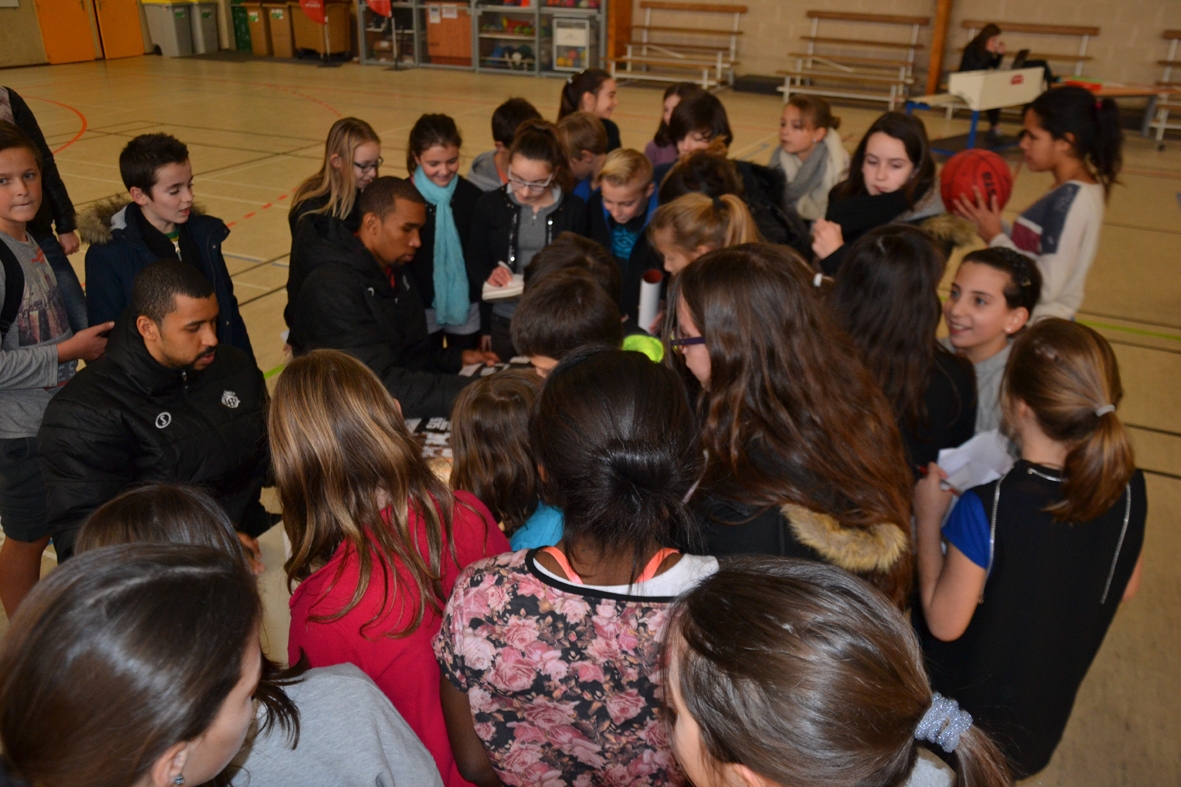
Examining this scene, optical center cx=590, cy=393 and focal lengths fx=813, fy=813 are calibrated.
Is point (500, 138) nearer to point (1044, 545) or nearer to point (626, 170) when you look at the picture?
point (626, 170)

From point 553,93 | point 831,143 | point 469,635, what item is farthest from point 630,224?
point 553,93

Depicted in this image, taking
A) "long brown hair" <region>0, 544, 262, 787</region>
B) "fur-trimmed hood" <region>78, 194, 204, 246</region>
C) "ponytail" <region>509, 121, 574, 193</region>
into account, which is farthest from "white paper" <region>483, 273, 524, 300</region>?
"long brown hair" <region>0, 544, 262, 787</region>

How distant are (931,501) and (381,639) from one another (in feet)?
4.84

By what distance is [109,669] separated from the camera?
929 millimetres

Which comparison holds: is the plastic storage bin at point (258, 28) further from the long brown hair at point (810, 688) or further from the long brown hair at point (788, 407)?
the long brown hair at point (810, 688)

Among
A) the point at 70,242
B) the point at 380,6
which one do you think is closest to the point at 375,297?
the point at 70,242

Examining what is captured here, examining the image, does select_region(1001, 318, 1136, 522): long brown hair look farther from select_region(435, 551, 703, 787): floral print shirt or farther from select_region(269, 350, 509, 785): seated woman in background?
select_region(269, 350, 509, 785): seated woman in background

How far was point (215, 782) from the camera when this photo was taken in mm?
1169

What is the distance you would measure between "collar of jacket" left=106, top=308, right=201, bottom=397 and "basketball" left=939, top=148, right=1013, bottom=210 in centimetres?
336

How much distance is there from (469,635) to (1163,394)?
17.1 feet

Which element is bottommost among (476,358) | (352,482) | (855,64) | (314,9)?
(476,358)

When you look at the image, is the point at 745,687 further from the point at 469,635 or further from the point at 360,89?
the point at 360,89

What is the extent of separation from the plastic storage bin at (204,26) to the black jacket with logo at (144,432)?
18974mm

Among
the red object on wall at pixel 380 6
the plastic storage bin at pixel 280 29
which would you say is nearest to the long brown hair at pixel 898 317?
the red object on wall at pixel 380 6
